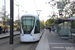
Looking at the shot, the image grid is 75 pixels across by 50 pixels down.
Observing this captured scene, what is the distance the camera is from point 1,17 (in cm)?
3422

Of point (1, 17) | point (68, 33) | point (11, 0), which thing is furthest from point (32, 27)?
point (1, 17)

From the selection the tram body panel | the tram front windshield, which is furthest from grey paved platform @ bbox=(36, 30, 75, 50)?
the tram front windshield

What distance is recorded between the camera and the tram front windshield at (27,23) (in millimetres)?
11656

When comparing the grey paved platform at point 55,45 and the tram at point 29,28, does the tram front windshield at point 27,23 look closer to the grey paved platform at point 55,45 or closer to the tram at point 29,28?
the tram at point 29,28

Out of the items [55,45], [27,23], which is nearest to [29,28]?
[27,23]

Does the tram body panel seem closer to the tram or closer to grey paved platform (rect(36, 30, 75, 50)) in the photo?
the tram

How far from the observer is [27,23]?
11.8m

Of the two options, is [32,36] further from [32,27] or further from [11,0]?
[11,0]

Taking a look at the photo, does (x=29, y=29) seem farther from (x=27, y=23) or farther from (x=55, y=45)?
(x=55, y=45)

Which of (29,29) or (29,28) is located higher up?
(29,28)

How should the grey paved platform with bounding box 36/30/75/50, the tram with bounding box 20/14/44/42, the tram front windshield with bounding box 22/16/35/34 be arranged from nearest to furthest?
the grey paved platform with bounding box 36/30/75/50
the tram with bounding box 20/14/44/42
the tram front windshield with bounding box 22/16/35/34

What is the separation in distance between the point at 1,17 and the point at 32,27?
2493 cm

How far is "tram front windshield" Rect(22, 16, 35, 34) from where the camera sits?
11656 mm

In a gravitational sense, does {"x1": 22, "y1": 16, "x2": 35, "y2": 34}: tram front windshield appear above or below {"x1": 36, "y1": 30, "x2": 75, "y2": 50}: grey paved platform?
above
